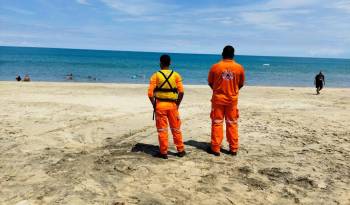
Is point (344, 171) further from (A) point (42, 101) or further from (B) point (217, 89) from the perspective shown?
(A) point (42, 101)

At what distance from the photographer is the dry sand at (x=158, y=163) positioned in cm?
579

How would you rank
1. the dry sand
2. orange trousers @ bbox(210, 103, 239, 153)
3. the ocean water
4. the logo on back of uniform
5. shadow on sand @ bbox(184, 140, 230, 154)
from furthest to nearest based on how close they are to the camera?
1. the ocean water
2. shadow on sand @ bbox(184, 140, 230, 154)
3. orange trousers @ bbox(210, 103, 239, 153)
4. the logo on back of uniform
5. the dry sand

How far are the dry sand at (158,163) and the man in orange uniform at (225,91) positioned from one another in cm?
53

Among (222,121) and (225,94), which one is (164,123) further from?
(225,94)

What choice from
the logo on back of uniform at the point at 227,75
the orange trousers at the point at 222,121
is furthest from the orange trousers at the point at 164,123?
the logo on back of uniform at the point at 227,75

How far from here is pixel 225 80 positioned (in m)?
7.61

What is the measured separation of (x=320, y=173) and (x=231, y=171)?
1.54 metres

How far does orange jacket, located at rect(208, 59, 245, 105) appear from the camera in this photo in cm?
761

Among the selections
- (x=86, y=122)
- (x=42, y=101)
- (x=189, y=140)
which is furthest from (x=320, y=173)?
(x=42, y=101)

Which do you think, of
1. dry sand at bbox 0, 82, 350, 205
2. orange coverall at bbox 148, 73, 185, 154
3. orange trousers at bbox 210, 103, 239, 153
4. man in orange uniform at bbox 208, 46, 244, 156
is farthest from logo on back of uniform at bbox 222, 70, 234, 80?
dry sand at bbox 0, 82, 350, 205

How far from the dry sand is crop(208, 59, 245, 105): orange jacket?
1.16m

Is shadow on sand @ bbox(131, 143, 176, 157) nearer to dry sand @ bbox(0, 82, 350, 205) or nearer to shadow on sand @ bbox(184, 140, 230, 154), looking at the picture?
dry sand @ bbox(0, 82, 350, 205)

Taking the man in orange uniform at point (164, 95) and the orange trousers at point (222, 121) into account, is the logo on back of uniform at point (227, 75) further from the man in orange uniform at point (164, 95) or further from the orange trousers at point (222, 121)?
the man in orange uniform at point (164, 95)

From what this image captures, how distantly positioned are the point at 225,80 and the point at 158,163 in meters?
2.00
